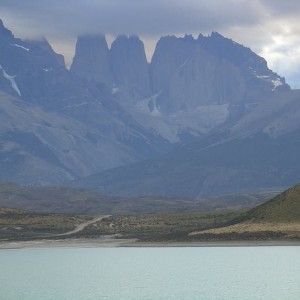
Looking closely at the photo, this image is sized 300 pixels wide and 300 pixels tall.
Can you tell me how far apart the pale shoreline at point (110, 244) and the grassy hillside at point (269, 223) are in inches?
125

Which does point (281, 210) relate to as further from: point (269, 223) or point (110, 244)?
point (110, 244)

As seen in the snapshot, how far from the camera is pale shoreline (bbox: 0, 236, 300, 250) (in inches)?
6152

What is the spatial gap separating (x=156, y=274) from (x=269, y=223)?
54.3 metres

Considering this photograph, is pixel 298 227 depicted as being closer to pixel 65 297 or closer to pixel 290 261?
pixel 290 261

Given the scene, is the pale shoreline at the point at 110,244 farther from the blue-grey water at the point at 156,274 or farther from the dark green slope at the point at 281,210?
the dark green slope at the point at 281,210

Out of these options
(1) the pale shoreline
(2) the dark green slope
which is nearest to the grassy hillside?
(2) the dark green slope

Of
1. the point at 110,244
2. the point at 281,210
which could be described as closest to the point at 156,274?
the point at 281,210

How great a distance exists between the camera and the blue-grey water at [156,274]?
97188 mm

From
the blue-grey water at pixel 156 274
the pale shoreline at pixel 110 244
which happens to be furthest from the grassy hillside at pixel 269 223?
the blue-grey water at pixel 156 274

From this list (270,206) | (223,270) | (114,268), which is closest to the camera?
(223,270)

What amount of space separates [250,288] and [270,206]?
74.6 m

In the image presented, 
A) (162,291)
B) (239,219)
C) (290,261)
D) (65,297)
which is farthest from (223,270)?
(239,219)

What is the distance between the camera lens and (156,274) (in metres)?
116

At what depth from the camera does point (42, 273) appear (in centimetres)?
12412
